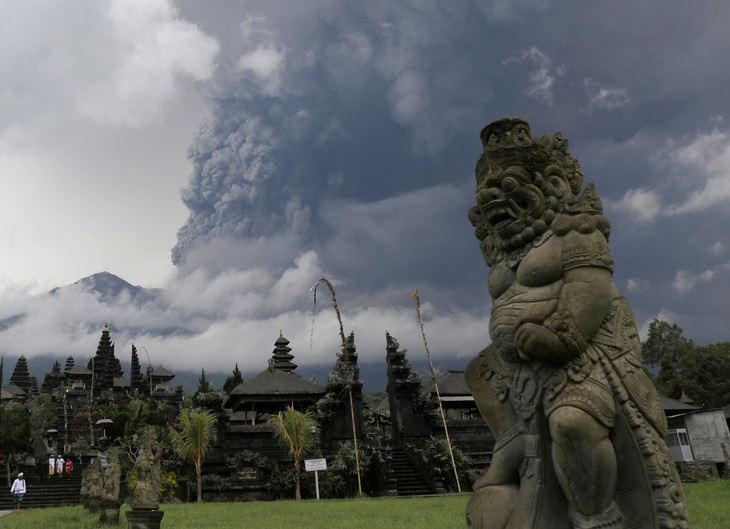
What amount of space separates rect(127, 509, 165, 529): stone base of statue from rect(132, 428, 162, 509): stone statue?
42 cm

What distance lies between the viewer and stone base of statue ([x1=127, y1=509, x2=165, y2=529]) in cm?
901

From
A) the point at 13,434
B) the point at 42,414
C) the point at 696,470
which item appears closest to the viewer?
the point at 696,470

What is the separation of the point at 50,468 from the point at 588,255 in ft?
105

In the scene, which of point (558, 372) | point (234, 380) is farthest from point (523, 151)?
point (234, 380)

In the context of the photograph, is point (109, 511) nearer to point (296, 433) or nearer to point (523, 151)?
point (296, 433)

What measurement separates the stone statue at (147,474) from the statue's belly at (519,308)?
820 cm

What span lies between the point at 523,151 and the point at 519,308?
1110 mm

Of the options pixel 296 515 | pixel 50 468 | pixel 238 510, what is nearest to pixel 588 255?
pixel 296 515

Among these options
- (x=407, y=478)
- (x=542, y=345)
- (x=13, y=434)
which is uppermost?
(x=13, y=434)

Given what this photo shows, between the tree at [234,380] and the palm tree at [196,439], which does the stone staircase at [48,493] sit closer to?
the palm tree at [196,439]

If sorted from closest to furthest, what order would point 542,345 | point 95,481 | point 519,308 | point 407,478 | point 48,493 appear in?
point 542,345 → point 519,308 → point 95,481 → point 407,478 → point 48,493

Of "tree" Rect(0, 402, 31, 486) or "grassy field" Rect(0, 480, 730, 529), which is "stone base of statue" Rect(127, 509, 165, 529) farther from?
"tree" Rect(0, 402, 31, 486)

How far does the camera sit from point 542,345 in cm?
334

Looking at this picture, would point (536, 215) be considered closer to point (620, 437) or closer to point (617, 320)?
point (617, 320)
